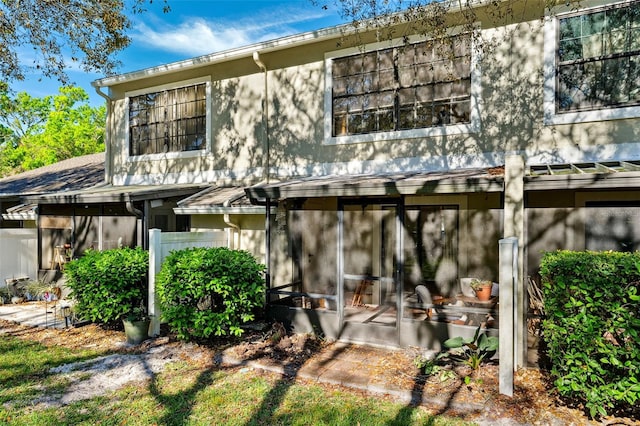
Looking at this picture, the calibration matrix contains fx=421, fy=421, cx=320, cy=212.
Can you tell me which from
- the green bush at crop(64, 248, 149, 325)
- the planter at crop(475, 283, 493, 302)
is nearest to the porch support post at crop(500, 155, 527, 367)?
the planter at crop(475, 283, 493, 302)

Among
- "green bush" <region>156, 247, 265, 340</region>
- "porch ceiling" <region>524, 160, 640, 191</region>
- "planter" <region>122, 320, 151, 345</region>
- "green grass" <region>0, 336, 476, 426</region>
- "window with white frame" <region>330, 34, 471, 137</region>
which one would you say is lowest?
"green grass" <region>0, 336, 476, 426</region>

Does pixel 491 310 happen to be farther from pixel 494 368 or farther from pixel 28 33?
Result: pixel 28 33

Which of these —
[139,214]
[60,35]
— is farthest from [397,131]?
[60,35]

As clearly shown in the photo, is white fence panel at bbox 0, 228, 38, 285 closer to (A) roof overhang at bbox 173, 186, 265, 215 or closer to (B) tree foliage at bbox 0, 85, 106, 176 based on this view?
(A) roof overhang at bbox 173, 186, 265, 215

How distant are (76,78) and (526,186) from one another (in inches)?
402

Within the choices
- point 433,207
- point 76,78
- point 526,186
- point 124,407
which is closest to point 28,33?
point 76,78

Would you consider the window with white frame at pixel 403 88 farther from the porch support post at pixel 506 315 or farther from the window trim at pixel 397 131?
the porch support post at pixel 506 315

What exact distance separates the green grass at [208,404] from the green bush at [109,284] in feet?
5.31

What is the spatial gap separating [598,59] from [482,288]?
15.1ft

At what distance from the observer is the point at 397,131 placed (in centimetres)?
900

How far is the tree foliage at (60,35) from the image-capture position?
27.8 feet

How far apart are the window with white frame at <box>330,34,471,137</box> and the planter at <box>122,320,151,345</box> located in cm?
561

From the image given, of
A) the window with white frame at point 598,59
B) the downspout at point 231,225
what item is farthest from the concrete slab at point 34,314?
the window with white frame at point 598,59

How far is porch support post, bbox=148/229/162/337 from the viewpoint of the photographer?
774 centimetres
